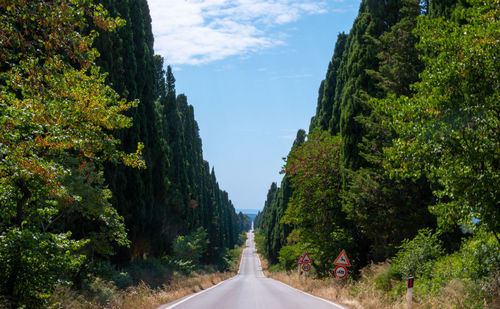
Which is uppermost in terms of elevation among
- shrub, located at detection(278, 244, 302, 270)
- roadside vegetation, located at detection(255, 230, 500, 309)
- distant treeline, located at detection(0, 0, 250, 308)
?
distant treeline, located at detection(0, 0, 250, 308)

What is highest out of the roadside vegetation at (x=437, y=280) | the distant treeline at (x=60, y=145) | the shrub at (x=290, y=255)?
the distant treeline at (x=60, y=145)

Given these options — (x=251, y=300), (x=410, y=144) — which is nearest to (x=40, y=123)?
(x=410, y=144)

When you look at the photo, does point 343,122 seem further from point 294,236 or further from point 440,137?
point 294,236

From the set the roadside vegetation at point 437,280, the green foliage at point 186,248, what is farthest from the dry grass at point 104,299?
the green foliage at point 186,248

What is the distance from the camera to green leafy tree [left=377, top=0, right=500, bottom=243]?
7324 mm

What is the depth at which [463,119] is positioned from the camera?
25.8 ft

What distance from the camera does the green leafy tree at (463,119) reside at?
288 inches

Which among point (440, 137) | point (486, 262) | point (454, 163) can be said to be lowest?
point (486, 262)

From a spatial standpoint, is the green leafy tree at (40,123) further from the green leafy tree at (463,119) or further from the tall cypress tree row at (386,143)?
the tall cypress tree row at (386,143)

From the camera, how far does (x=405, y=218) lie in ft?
48.0

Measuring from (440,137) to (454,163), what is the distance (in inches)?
21.1

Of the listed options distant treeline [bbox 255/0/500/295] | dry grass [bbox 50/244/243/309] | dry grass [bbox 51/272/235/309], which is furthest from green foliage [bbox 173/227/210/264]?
dry grass [bbox 50/244/243/309]

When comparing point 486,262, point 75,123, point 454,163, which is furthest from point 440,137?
point 75,123

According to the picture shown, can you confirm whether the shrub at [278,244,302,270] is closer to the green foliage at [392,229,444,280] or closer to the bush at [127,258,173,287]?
the bush at [127,258,173,287]
